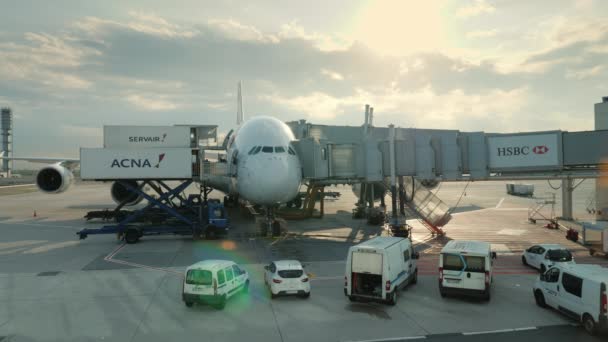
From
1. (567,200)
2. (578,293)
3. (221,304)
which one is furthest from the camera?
(567,200)

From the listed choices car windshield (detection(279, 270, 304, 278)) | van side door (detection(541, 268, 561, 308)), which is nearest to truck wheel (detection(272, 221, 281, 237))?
car windshield (detection(279, 270, 304, 278))

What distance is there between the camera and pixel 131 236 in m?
30.3

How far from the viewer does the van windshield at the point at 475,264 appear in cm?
1673

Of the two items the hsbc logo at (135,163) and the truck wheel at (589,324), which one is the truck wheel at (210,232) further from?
the truck wheel at (589,324)

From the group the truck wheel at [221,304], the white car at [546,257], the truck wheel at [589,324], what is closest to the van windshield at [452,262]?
the truck wheel at [589,324]

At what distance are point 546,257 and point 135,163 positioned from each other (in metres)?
27.3

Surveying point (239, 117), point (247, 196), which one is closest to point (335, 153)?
point (247, 196)

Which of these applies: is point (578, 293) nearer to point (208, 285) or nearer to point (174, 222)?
point (208, 285)

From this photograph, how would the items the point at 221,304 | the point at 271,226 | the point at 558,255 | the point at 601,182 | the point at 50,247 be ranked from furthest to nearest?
the point at 601,182
the point at 271,226
the point at 50,247
the point at 558,255
the point at 221,304

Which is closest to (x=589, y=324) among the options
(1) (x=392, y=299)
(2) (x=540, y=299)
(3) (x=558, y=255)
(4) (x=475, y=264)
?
(2) (x=540, y=299)

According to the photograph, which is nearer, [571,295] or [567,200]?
[571,295]

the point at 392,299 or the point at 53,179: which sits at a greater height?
the point at 53,179

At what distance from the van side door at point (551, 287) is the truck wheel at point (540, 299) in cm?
26

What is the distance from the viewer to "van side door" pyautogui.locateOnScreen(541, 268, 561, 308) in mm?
15469
